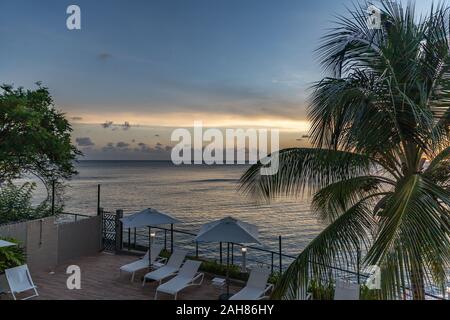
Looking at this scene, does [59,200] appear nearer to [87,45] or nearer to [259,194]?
[87,45]

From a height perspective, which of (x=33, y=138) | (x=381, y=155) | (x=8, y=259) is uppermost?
(x=33, y=138)

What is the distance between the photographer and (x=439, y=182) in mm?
4887

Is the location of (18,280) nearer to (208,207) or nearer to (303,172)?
(303,172)

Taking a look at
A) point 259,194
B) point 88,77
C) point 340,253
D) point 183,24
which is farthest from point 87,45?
point 340,253

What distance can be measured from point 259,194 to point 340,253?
2.16 meters

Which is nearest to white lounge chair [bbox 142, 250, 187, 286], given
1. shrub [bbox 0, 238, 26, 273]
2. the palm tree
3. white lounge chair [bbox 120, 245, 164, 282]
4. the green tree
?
white lounge chair [bbox 120, 245, 164, 282]

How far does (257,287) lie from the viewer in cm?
722

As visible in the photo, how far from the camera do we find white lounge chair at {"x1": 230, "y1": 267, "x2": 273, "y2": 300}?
6.92 m

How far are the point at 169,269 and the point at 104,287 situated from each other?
5.17 ft

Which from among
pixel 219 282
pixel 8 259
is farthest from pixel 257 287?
pixel 8 259

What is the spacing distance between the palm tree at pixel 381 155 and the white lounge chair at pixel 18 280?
5.28 metres

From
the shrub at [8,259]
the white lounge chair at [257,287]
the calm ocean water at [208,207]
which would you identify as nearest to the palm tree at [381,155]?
the white lounge chair at [257,287]

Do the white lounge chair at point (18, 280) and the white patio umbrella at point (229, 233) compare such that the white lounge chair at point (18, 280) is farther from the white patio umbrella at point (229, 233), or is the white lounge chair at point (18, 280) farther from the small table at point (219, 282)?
the small table at point (219, 282)

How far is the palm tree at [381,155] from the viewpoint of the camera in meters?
3.19
